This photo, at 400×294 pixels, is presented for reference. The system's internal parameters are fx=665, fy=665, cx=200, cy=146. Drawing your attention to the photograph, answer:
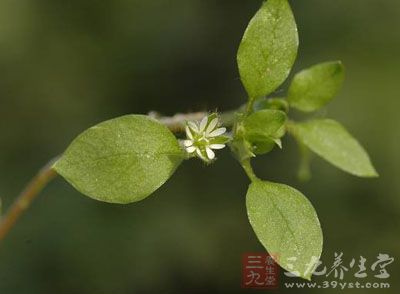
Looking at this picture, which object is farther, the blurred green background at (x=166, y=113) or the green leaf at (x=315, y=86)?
the blurred green background at (x=166, y=113)

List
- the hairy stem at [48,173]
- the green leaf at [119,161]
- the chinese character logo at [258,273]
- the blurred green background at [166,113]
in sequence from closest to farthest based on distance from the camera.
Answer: the green leaf at [119,161], the hairy stem at [48,173], the chinese character logo at [258,273], the blurred green background at [166,113]

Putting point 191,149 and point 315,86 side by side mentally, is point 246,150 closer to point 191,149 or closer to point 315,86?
point 191,149

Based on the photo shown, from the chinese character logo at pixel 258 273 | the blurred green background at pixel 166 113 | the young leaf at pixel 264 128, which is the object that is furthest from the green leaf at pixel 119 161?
the blurred green background at pixel 166 113

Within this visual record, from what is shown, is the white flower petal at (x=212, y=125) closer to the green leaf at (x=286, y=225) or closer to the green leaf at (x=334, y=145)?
the green leaf at (x=286, y=225)

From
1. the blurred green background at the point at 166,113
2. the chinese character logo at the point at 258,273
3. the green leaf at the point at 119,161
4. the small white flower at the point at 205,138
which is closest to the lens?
the green leaf at the point at 119,161

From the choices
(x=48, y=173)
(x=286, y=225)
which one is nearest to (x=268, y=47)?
(x=286, y=225)

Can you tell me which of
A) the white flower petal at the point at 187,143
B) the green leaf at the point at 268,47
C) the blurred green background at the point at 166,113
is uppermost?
the green leaf at the point at 268,47

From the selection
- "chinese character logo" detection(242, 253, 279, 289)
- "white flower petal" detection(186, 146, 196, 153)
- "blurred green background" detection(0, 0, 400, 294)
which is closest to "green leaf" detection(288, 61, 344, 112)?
"white flower petal" detection(186, 146, 196, 153)
